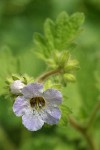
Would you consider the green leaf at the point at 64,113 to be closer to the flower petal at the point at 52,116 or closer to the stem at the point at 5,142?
the flower petal at the point at 52,116

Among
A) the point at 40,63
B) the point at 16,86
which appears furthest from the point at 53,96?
the point at 40,63

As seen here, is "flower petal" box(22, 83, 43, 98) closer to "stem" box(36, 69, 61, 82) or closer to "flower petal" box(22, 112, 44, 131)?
"flower petal" box(22, 112, 44, 131)

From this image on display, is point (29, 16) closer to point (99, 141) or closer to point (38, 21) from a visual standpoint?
point (38, 21)

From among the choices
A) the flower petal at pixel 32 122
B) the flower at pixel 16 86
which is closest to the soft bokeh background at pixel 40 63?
the flower at pixel 16 86

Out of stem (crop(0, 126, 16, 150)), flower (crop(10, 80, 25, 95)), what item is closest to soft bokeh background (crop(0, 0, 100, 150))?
stem (crop(0, 126, 16, 150))

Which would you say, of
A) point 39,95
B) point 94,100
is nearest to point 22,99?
point 39,95

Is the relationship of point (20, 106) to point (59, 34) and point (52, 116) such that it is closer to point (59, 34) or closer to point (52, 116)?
point (52, 116)

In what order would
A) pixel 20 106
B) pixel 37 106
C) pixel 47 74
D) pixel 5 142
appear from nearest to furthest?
pixel 20 106
pixel 37 106
pixel 47 74
pixel 5 142
